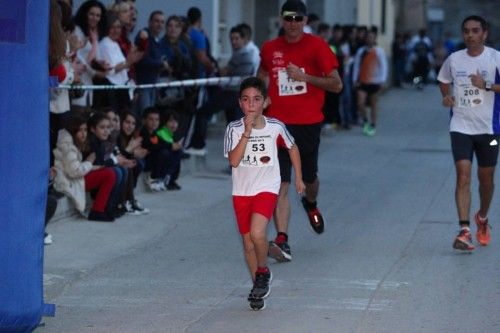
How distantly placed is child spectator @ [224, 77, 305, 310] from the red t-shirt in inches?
72.6

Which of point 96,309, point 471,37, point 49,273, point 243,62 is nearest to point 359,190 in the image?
point 243,62

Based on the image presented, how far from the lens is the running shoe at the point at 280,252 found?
1062 cm

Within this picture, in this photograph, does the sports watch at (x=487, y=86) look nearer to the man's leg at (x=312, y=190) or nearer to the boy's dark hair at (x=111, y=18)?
the man's leg at (x=312, y=190)

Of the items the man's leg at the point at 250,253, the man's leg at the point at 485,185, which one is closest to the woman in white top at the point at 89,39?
the man's leg at the point at 485,185

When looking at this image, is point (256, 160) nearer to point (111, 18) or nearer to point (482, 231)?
point (482, 231)

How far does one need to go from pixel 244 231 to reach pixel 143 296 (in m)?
0.86

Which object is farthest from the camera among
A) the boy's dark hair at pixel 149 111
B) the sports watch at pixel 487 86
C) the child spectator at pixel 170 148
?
the child spectator at pixel 170 148

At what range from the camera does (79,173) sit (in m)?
12.4

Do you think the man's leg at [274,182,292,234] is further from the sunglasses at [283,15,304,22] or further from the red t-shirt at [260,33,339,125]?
the sunglasses at [283,15,304,22]

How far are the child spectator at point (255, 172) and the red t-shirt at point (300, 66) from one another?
1.84 m

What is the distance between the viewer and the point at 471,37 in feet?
37.0

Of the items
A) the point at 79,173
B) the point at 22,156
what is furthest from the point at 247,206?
the point at 79,173

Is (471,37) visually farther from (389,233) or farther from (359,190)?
(359,190)

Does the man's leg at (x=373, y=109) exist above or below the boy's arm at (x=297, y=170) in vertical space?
below
